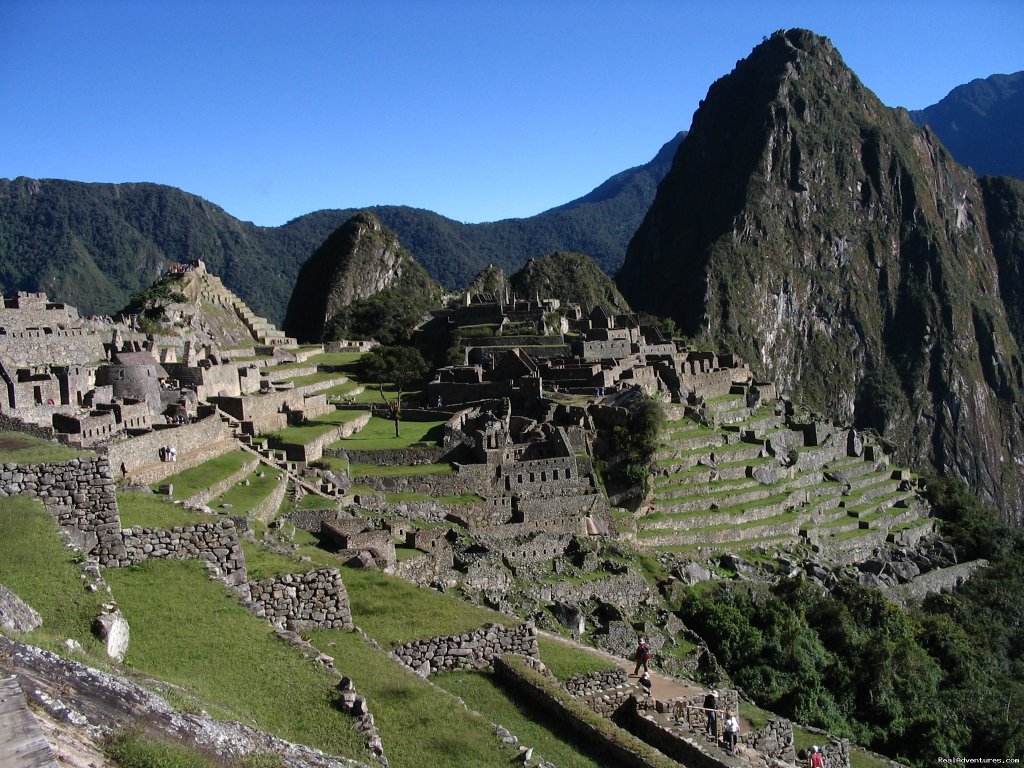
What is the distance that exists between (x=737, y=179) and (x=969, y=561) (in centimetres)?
14623

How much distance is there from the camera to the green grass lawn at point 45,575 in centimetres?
797

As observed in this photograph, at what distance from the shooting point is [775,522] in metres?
43.1

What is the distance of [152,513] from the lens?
36.9 ft

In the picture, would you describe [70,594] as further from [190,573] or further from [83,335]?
[83,335]

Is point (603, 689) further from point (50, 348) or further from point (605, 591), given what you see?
point (50, 348)

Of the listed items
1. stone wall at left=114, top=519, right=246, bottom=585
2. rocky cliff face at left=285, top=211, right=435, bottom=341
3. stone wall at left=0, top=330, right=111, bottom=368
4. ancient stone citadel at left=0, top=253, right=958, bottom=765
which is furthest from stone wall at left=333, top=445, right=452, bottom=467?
rocky cliff face at left=285, top=211, right=435, bottom=341

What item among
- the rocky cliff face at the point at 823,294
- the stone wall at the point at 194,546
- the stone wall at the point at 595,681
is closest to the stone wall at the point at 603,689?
the stone wall at the point at 595,681

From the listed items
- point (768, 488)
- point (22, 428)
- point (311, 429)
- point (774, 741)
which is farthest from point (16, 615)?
point (768, 488)

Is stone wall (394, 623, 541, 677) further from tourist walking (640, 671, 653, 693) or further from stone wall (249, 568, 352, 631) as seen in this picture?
tourist walking (640, 671, 653, 693)

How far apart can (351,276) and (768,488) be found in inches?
3260

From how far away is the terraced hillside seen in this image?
39375 mm

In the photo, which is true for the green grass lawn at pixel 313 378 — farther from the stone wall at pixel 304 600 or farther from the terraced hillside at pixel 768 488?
the stone wall at pixel 304 600

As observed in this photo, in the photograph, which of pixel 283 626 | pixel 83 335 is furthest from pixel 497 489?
pixel 283 626

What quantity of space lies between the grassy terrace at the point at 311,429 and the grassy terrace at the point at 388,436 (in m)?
0.73
